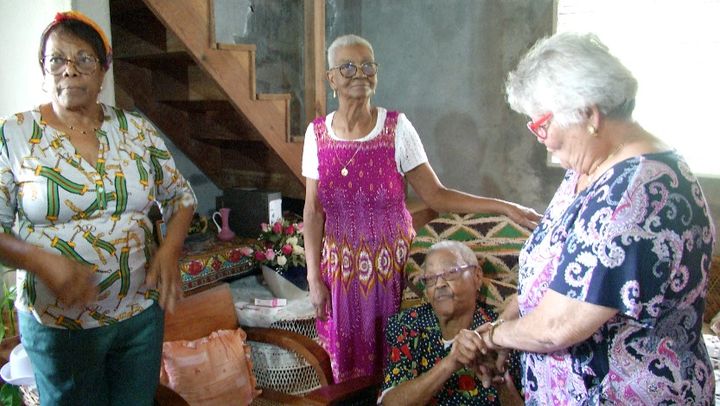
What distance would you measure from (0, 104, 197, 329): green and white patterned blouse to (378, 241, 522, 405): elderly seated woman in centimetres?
72

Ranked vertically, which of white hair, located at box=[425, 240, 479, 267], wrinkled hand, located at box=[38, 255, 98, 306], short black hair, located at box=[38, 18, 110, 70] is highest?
short black hair, located at box=[38, 18, 110, 70]

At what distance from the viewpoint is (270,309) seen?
2.84 meters

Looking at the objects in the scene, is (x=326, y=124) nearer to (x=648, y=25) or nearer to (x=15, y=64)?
(x=15, y=64)

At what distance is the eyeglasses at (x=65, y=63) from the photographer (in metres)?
1.37

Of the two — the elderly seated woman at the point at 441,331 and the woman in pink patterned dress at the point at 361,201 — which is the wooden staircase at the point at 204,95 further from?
the elderly seated woman at the point at 441,331

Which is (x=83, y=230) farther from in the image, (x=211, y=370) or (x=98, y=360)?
(x=211, y=370)

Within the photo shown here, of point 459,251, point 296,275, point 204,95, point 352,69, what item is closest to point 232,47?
point 204,95

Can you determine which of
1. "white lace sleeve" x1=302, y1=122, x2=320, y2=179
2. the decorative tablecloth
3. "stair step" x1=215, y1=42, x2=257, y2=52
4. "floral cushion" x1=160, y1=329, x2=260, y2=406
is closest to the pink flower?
the decorative tablecloth

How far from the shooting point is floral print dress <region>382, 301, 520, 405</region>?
1.71 m

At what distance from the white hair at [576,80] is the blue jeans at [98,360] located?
1.08 meters

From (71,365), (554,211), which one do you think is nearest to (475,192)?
(554,211)

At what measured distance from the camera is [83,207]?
1.35m

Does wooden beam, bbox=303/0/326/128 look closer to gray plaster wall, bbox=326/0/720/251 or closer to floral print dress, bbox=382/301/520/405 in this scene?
gray plaster wall, bbox=326/0/720/251

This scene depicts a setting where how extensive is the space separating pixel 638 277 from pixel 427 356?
90cm
